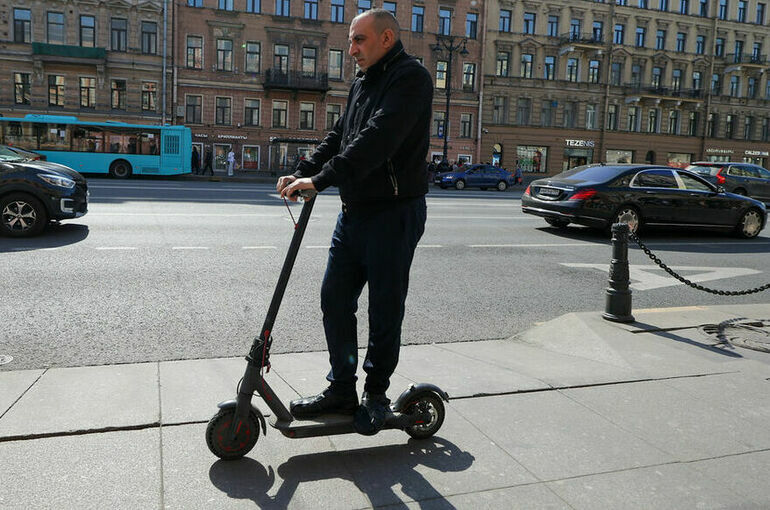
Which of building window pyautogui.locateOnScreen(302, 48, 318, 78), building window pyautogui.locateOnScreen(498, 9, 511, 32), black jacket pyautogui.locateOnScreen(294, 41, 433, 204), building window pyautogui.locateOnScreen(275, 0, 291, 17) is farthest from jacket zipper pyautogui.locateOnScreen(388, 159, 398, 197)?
building window pyautogui.locateOnScreen(498, 9, 511, 32)

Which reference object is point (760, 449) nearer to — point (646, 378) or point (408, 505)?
point (646, 378)

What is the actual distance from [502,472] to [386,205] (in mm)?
1273

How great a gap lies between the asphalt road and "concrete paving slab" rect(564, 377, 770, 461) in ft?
5.38

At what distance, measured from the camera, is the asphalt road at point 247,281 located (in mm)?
5031

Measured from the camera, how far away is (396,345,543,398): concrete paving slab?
3.91 metres

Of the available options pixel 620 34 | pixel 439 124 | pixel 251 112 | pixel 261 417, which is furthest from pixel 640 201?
pixel 620 34

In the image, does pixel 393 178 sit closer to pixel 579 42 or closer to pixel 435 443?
pixel 435 443

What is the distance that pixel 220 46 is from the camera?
1635 inches

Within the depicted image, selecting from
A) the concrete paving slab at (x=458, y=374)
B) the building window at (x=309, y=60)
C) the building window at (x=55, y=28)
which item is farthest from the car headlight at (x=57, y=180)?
the building window at (x=309, y=60)

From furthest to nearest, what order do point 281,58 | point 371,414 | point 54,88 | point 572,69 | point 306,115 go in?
point 572,69 → point 306,115 → point 281,58 → point 54,88 → point 371,414

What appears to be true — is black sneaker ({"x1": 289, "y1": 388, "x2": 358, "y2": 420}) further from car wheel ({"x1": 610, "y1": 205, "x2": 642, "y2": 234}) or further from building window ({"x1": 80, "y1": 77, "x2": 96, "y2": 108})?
building window ({"x1": 80, "y1": 77, "x2": 96, "y2": 108})

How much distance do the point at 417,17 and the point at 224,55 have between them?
1325cm

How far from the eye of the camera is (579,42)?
47.6m

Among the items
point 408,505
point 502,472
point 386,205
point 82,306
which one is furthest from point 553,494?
point 82,306
